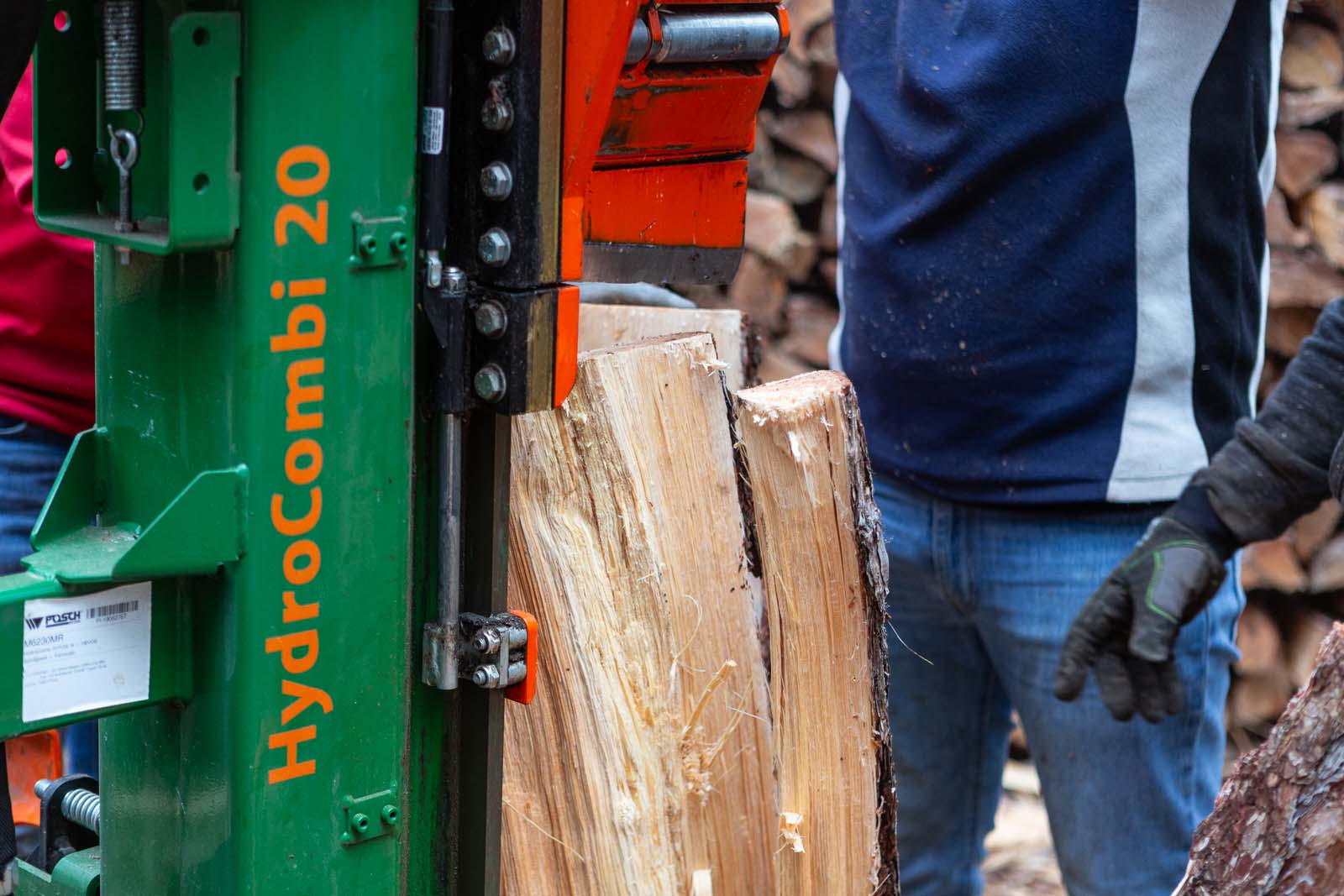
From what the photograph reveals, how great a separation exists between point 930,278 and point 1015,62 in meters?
0.38

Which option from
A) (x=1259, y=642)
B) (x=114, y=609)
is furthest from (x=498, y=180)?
(x=1259, y=642)

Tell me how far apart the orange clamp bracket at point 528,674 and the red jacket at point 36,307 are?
1250 millimetres

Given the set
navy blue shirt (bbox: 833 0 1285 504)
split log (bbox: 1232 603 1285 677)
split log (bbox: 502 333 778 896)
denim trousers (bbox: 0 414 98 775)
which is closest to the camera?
split log (bbox: 502 333 778 896)

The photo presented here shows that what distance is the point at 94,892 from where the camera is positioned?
1.61 metres

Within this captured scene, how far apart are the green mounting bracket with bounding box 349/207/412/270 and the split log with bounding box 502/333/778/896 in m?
0.44

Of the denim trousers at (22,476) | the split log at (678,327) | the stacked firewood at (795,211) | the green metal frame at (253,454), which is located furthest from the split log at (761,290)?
the green metal frame at (253,454)

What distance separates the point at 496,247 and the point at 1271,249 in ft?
10.2

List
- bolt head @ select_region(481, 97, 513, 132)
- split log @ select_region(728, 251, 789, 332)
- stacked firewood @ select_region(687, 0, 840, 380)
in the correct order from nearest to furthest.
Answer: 1. bolt head @ select_region(481, 97, 513, 132)
2. stacked firewood @ select_region(687, 0, 840, 380)
3. split log @ select_region(728, 251, 789, 332)

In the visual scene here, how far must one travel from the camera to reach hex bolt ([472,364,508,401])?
56.4 inches

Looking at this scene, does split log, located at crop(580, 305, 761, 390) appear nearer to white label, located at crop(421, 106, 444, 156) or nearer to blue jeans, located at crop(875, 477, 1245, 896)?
blue jeans, located at crop(875, 477, 1245, 896)

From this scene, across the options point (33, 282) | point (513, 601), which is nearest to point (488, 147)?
point (513, 601)

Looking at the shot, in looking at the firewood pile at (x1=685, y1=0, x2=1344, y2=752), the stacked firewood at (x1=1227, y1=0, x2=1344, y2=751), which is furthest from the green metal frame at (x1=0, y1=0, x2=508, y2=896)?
the stacked firewood at (x1=1227, y1=0, x2=1344, y2=751)

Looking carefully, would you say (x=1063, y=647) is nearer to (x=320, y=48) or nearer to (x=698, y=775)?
(x=698, y=775)

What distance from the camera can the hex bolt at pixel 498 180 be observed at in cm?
140
